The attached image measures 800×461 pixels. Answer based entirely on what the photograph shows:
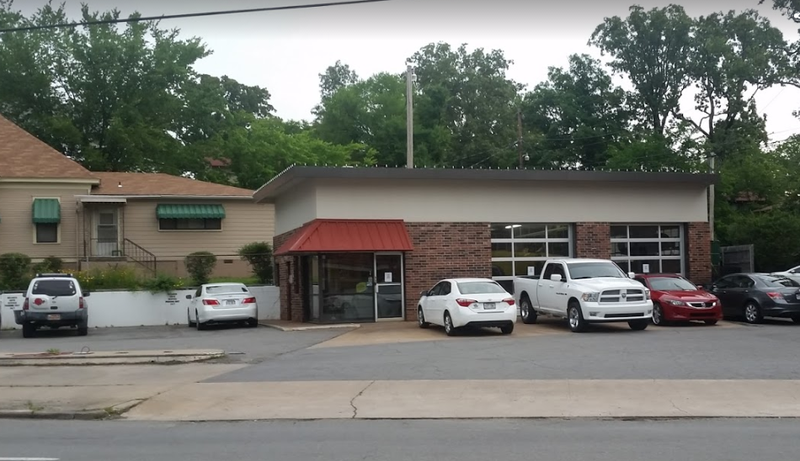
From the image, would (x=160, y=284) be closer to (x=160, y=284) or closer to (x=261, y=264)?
(x=160, y=284)

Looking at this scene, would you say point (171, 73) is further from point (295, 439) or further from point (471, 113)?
point (295, 439)

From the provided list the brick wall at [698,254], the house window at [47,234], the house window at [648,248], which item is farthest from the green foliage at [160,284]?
the brick wall at [698,254]

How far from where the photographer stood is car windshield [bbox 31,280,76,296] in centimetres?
2564

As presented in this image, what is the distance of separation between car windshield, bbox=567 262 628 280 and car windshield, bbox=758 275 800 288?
471cm

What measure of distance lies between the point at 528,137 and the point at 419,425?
47.9m

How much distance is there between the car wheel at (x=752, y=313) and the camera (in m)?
24.3

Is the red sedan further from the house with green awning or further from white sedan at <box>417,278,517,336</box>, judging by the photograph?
the house with green awning

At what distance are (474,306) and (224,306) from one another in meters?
9.05

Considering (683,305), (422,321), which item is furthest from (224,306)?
(683,305)

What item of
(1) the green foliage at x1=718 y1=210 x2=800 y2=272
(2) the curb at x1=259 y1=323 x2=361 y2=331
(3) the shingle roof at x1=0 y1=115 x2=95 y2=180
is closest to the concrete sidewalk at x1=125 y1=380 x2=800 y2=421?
(2) the curb at x1=259 y1=323 x2=361 y2=331

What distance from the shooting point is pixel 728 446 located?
9.16 metres

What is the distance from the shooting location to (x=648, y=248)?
3019cm

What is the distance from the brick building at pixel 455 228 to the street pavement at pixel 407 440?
14.4 meters

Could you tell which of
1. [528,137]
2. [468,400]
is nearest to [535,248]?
[468,400]
